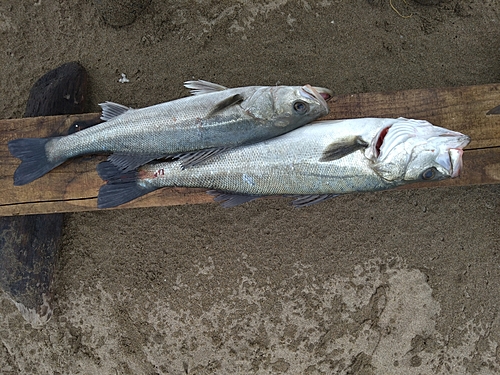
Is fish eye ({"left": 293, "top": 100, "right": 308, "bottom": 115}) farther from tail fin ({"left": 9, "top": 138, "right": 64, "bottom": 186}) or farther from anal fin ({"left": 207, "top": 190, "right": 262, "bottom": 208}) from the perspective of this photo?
tail fin ({"left": 9, "top": 138, "right": 64, "bottom": 186})

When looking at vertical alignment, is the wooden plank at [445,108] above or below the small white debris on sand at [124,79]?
below

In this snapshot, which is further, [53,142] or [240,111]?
[53,142]

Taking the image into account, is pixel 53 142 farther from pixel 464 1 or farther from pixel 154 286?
pixel 464 1

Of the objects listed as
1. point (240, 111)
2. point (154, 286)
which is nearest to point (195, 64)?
point (240, 111)

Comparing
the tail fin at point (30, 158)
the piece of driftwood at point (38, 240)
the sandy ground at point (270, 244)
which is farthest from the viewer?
the sandy ground at point (270, 244)

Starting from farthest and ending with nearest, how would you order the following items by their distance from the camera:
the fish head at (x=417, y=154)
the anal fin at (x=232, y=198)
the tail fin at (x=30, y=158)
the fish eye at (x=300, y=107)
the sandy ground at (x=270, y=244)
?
the sandy ground at (x=270, y=244)
the tail fin at (x=30, y=158)
the anal fin at (x=232, y=198)
the fish eye at (x=300, y=107)
the fish head at (x=417, y=154)

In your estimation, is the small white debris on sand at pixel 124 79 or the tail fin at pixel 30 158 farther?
the small white debris on sand at pixel 124 79

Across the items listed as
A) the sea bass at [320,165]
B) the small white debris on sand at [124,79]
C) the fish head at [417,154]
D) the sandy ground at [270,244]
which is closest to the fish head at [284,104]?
the sea bass at [320,165]

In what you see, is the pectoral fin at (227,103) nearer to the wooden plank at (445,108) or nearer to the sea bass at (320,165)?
the sea bass at (320,165)

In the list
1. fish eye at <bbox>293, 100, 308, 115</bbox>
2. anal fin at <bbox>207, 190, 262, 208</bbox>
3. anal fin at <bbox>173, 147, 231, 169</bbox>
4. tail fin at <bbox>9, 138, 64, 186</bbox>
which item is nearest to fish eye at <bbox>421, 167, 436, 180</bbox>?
fish eye at <bbox>293, 100, 308, 115</bbox>
